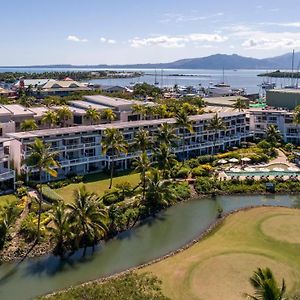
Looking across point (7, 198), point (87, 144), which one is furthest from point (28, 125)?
point (7, 198)

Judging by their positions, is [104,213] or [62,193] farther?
[62,193]

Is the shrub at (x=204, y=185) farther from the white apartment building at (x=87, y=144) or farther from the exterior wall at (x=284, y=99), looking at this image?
the exterior wall at (x=284, y=99)

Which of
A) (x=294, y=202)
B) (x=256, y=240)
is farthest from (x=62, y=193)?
(x=294, y=202)

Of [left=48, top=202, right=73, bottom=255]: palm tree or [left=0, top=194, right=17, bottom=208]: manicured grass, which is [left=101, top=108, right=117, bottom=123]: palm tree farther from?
[left=48, top=202, right=73, bottom=255]: palm tree

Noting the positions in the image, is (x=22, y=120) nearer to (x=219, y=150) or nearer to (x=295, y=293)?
(x=219, y=150)

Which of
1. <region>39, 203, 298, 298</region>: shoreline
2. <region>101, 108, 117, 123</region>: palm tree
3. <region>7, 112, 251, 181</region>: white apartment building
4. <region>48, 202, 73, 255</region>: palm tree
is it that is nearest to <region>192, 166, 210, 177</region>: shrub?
<region>7, 112, 251, 181</region>: white apartment building

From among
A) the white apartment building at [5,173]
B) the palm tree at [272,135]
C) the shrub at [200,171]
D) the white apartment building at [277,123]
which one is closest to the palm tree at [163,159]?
the shrub at [200,171]

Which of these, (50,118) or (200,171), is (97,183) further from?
(50,118)

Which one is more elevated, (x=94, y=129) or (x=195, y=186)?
(x=94, y=129)
